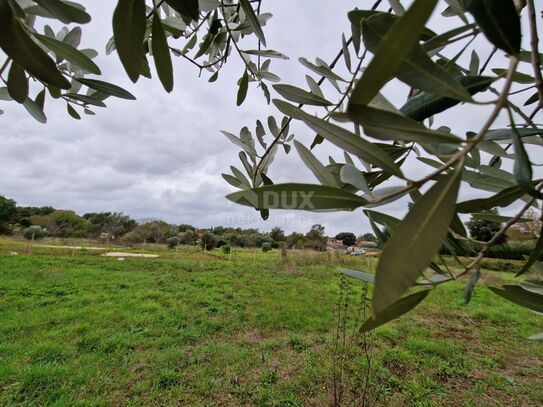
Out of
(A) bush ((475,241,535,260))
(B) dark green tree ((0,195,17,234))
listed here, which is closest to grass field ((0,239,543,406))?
(A) bush ((475,241,535,260))

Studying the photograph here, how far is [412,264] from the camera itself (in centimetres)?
18

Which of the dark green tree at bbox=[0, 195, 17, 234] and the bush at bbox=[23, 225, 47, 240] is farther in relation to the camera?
the dark green tree at bbox=[0, 195, 17, 234]

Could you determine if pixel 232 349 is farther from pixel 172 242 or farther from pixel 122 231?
pixel 122 231

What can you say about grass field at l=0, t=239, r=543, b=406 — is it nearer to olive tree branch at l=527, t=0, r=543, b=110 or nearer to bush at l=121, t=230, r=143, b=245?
olive tree branch at l=527, t=0, r=543, b=110

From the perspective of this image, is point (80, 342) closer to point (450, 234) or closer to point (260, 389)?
point (260, 389)

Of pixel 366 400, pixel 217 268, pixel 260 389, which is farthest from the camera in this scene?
pixel 217 268

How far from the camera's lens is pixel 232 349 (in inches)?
135

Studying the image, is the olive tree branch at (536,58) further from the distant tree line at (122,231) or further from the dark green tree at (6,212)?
the dark green tree at (6,212)

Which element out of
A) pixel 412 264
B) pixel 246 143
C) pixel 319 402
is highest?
pixel 246 143

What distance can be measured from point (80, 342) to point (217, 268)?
627cm

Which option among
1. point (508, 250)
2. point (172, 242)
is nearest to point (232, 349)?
point (508, 250)

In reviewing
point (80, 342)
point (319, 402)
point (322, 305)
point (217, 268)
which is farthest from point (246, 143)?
point (217, 268)

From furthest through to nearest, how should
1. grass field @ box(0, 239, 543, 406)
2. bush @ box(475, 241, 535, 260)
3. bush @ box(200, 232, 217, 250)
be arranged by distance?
bush @ box(200, 232, 217, 250), grass field @ box(0, 239, 543, 406), bush @ box(475, 241, 535, 260)

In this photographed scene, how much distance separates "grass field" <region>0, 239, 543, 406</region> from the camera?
2582 mm
